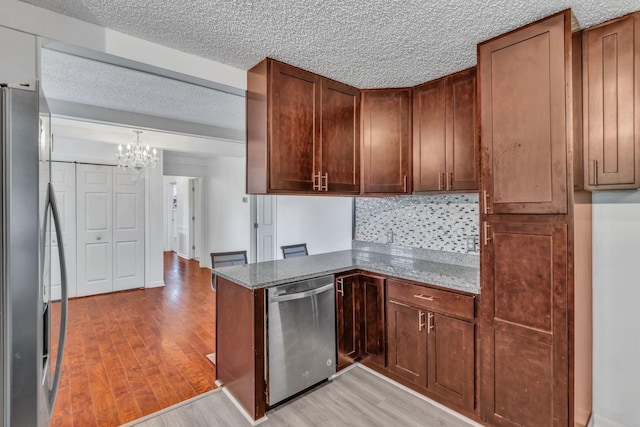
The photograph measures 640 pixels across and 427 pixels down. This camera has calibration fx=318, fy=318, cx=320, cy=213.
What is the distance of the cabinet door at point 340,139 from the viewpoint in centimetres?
250

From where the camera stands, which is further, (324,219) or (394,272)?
(324,219)

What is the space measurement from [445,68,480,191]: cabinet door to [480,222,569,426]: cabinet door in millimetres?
546

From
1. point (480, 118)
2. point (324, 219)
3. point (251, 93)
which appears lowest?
point (324, 219)

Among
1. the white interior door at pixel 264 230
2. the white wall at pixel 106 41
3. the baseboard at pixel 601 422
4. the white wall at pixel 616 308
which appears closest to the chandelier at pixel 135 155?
the white interior door at pixel 264 230

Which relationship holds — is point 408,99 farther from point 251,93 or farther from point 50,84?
point 50,84

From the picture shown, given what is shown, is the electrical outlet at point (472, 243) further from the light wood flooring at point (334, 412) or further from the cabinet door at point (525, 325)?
the light wood flooring at point (334, 412)

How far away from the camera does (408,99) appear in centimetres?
268

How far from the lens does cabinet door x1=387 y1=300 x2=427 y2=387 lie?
7.29 feet

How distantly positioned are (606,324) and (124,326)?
440 cm

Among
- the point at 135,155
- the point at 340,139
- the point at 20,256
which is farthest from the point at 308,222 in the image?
the point at 20,256

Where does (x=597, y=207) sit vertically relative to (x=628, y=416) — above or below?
above

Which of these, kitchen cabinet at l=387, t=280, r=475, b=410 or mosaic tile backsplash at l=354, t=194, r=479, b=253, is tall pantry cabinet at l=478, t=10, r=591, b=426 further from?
mosaic tile backsplash at l=354, t=194, r=479, b=253

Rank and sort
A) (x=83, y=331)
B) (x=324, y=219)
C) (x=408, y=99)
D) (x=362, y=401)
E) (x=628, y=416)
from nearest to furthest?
(x=628, y=416) < (x=362, y=401) < (x=408, y=99) < (x=83, y=331) < (x=324, y=219)

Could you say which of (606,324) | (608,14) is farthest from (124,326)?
(608,14)
